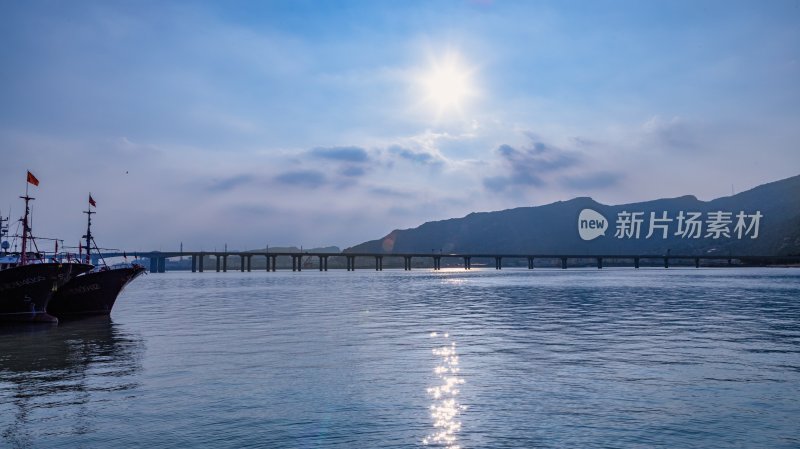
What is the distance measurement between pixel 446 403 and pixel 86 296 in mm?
50843

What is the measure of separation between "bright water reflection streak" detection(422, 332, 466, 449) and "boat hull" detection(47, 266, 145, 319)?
43.2 m

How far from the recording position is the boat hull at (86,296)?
5722 centimetres

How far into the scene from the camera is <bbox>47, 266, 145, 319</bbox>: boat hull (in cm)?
5722

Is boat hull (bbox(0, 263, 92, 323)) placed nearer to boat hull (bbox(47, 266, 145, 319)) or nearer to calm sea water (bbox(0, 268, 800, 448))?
calm sea water (bbox(0, 268, 800, 448))

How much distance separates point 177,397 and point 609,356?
18.4m

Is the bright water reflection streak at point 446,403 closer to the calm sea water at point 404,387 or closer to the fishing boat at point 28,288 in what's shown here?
the calm sea water at point 404,387

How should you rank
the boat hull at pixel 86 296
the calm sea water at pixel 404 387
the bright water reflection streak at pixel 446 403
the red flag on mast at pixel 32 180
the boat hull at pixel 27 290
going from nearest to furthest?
1. the bright water reflection streak at pixel 446 403
2. the calm sea water at pixel 404 387
3. the boat hull at pixel 27 290
4. the red flag on mast at pixel 32 180
5. the boat hull at pixel 86 296

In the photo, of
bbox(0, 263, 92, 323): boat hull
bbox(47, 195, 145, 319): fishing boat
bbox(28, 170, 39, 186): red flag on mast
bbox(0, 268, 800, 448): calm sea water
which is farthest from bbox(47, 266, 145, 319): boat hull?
bbox(0, 268, 800, 448): calm sea water

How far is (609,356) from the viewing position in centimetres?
2723

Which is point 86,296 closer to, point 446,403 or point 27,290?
point 27,290

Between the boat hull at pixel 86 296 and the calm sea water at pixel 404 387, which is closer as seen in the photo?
the calm sea water at pixel 404 387

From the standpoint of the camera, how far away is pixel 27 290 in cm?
4719

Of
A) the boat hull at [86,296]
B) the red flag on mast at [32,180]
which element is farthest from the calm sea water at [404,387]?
the boat hull at [86,296]

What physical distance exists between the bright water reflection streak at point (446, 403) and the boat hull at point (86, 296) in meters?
43.2
